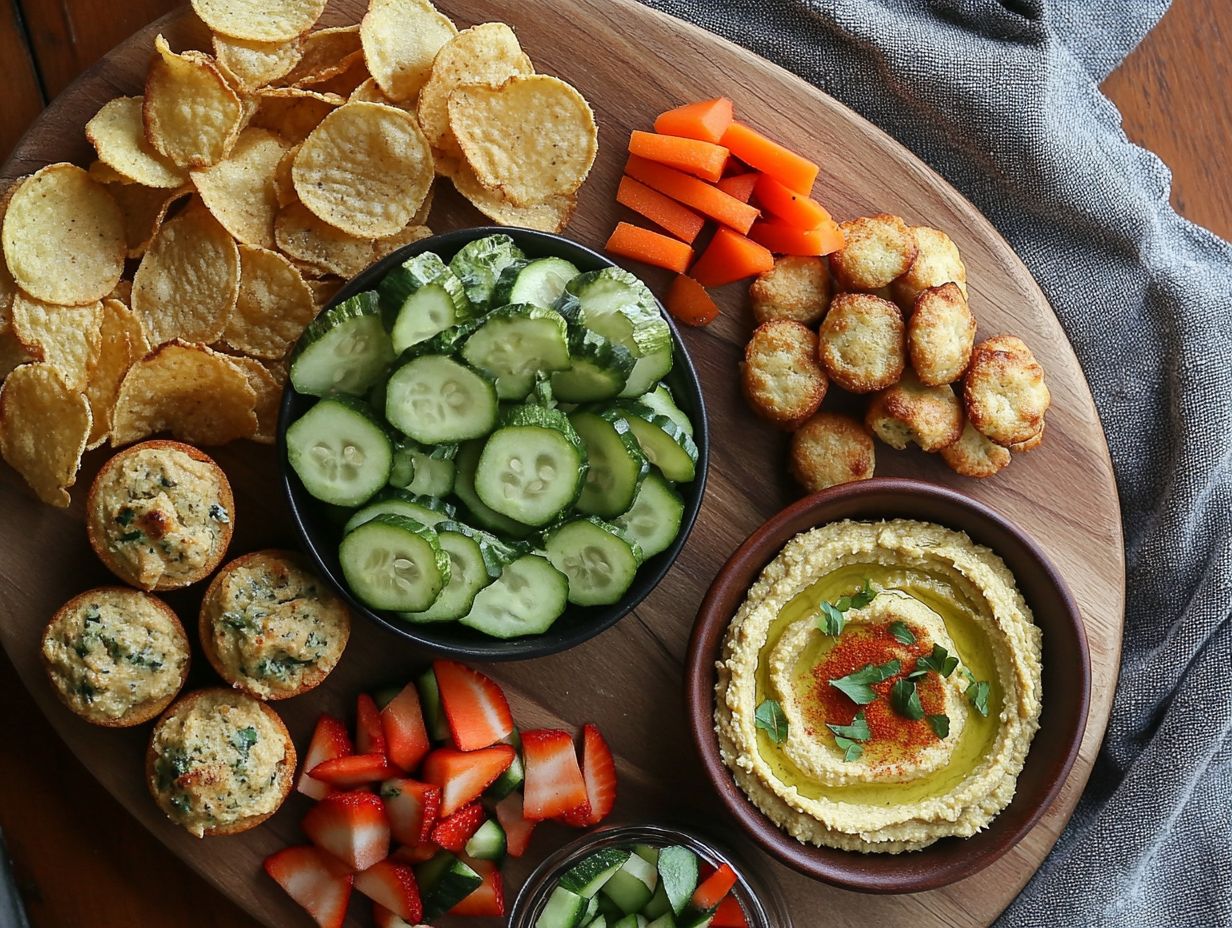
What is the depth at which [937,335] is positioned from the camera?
3.59 meters

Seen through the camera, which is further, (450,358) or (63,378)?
(63,378)

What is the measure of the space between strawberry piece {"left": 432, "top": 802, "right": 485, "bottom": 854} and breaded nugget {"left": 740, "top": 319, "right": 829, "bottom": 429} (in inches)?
60.5

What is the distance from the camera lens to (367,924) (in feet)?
12.3

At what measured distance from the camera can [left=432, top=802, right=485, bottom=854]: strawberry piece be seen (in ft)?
11.9

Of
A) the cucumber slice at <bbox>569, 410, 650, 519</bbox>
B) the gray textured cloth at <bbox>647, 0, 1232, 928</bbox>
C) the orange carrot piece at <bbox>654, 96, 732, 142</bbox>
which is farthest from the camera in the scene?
the gray textured cloth at <bbox>647, 0, 1232, 928</bbox>

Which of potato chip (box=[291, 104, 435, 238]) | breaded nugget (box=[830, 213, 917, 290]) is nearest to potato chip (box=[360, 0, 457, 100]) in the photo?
potato chip (box=[291, 104, 435, 238])

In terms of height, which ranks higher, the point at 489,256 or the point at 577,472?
the point at 489,256

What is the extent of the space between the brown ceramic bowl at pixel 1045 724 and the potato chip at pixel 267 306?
1.50 m

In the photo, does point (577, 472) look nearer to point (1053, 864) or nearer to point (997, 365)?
point (997, 365)

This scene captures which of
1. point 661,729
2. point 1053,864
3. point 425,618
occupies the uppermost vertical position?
point 425,618

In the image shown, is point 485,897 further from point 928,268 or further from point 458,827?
point 928,268

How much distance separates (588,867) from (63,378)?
210 cm

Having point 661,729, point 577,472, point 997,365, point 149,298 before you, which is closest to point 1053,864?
point 661,729

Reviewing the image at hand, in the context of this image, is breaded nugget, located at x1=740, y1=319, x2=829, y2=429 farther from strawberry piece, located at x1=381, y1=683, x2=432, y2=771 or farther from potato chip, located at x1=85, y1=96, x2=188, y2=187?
potato chip, located at x1=85, y1=96, x2=188, y2=187
